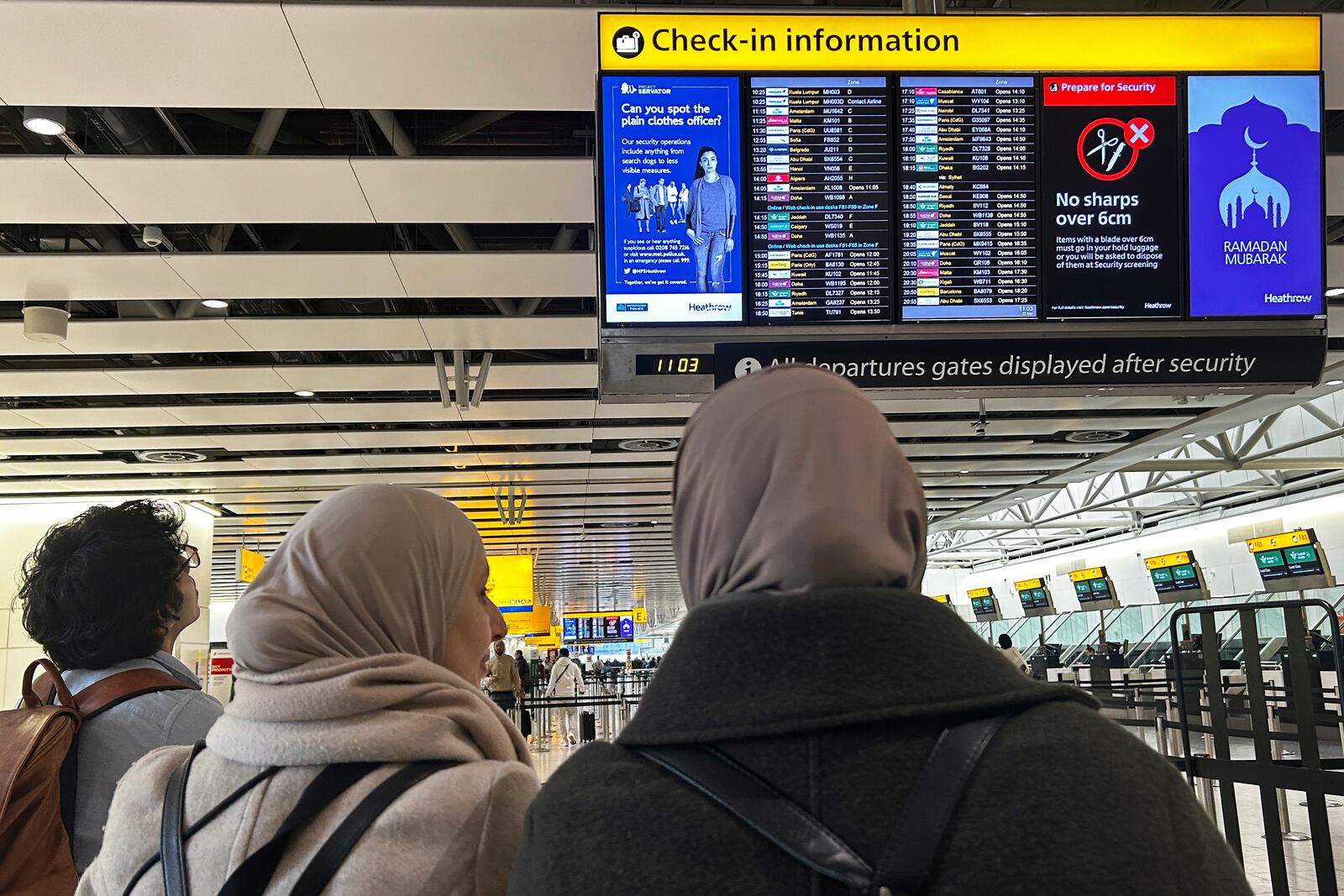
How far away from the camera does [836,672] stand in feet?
3.50

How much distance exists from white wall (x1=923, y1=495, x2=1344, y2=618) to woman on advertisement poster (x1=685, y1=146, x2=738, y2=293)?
19.5 metres

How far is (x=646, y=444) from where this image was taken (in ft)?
48.8

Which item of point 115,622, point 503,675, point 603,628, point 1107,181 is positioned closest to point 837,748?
point 115,622

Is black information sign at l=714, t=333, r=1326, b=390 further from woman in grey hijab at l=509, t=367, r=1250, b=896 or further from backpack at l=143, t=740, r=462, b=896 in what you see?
woman in grey hijab at l=509, t=367, r=1250, b=896

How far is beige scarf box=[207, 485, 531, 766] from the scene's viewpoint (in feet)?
5.41

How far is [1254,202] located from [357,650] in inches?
150

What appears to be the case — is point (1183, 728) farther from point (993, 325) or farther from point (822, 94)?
point (822, 94)

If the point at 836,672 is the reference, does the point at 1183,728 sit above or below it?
below

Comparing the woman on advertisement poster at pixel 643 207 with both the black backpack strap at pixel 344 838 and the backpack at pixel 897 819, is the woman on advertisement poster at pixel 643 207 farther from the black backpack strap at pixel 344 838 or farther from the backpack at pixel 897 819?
the backpack at pixel 897 819

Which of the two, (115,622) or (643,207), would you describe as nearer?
(115,622)

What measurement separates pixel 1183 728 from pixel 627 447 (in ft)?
31.1

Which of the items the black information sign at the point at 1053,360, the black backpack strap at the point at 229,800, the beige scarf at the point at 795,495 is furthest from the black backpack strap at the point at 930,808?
the black information sign at the point at 1053,360

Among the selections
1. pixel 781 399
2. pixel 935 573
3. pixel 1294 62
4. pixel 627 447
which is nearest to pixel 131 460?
pixel 627 447

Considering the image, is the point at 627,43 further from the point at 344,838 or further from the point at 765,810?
the point at 765,810
